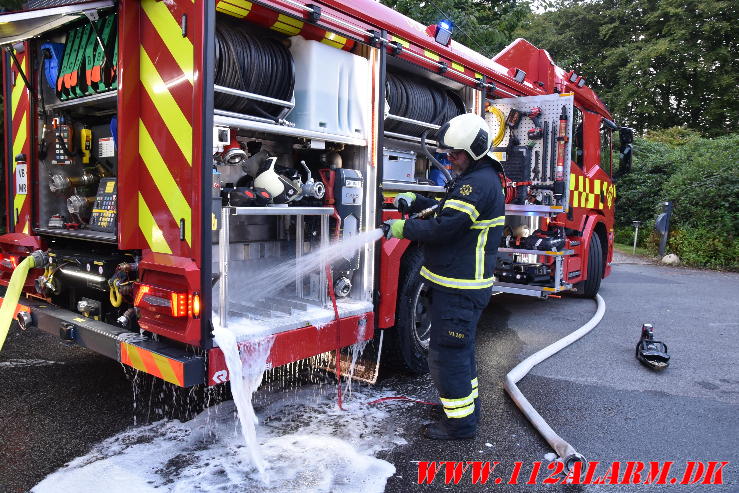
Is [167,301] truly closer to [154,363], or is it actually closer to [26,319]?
[154,363]

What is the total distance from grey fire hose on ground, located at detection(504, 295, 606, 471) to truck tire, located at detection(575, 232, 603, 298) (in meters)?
1.29

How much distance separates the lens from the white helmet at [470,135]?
3.33 m

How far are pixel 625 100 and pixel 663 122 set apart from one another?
2.37 metres

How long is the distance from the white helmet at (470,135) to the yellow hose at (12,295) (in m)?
2.70

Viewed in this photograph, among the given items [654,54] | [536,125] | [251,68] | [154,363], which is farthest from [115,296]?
[654,54]

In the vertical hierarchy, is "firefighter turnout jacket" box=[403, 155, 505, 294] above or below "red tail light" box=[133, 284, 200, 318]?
above

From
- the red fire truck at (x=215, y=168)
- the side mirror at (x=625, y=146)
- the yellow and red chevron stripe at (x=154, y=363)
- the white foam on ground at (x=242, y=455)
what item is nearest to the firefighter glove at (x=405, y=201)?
the red fire truck at (x=215, y=168)

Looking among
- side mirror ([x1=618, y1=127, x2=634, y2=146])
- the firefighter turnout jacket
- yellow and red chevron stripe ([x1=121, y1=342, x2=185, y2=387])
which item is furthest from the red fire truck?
side mirror ([x1=618, y1=127, x2=634, y2=146])

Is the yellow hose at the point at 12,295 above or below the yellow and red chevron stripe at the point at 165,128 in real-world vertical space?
below

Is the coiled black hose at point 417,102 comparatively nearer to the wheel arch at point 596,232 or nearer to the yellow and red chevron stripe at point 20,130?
the yellow and red chevron stripe at point 20,130

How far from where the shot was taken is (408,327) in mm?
4125

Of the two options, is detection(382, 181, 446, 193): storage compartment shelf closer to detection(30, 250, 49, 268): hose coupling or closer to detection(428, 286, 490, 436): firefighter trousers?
detection(428, 286, 490, 436): firefighter trousers

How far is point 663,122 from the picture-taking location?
22250mm

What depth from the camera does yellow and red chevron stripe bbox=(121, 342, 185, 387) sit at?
2711mm
